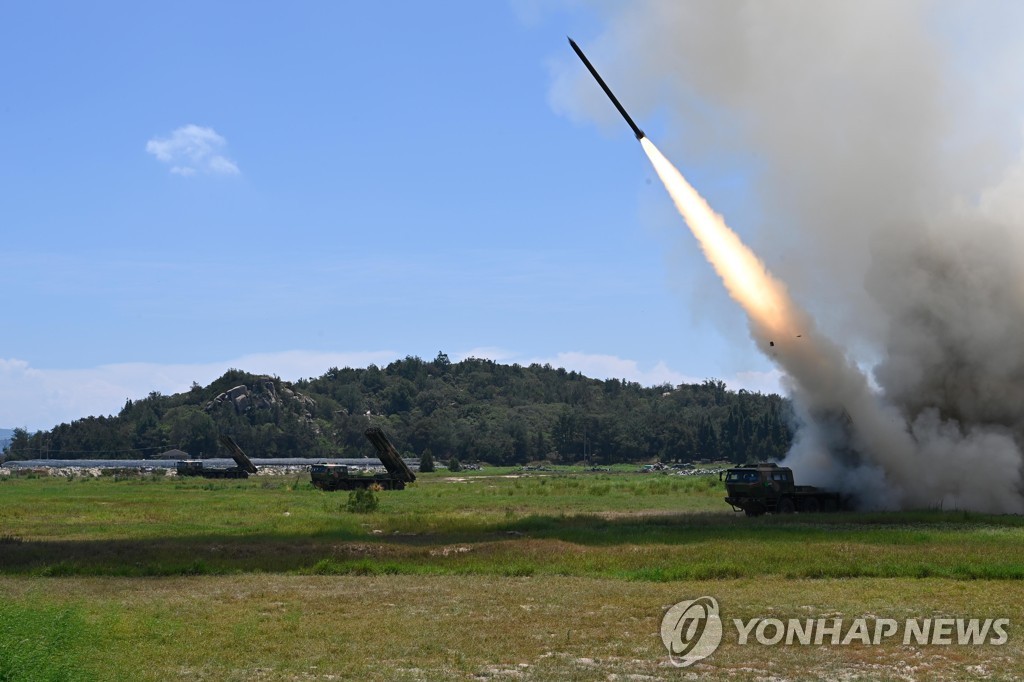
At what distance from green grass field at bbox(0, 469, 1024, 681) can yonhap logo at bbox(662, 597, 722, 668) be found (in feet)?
0.97

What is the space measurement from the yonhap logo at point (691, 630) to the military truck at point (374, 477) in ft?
182

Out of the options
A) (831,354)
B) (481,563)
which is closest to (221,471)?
(831,354)

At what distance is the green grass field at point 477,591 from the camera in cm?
1695

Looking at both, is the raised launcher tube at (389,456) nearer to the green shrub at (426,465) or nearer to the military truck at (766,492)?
the military truck at (766,492)

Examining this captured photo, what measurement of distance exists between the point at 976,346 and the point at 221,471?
264 feet

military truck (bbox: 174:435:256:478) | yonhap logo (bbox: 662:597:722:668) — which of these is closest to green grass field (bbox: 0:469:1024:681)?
yonhap logo (bbox: 662:597:722:668)

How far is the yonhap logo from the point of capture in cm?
1788

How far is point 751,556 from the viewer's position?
29.3 metres

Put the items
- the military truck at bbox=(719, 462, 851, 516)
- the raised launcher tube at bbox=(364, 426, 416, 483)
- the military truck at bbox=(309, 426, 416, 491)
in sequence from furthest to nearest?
the raised launcher tube at bbox=(364, 426, 416, 483) < the military truck at bbox=(309, 426, 416, 491) < the military truck at bbox=(719, 462, 851, 516)

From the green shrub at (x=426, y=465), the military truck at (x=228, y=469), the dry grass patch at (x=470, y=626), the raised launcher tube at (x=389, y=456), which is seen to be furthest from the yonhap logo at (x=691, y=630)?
the green shrub at (x=426, y=465)

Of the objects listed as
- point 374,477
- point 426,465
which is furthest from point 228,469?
point 374,477

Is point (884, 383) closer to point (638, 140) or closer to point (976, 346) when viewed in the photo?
point (976, 346)

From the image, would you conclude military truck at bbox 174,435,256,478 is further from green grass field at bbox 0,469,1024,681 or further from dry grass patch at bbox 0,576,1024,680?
dry grass patch at bbox 0,576,1024,680

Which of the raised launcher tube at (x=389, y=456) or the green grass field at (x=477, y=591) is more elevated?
the raised launcher tube at (x=389, y=456)
